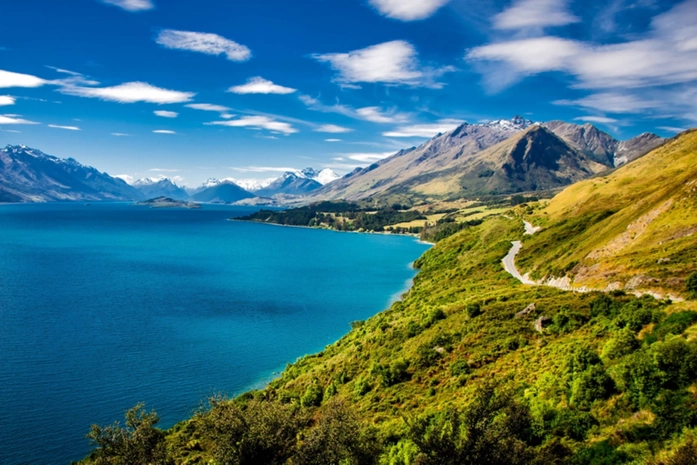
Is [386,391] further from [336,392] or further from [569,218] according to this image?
[569,218]

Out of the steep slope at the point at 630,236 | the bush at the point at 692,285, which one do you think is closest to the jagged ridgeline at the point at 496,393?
the bush at the point at 692,285

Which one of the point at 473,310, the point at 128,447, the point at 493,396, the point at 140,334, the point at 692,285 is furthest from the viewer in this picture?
the point at 140,334

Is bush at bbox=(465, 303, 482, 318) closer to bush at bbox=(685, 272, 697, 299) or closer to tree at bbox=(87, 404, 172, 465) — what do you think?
bush at bbox=(685, 272, 697, 299)

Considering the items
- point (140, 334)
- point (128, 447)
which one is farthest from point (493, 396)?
point (140, 334)

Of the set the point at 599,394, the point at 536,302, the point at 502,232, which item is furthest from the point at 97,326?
the point at 502,232

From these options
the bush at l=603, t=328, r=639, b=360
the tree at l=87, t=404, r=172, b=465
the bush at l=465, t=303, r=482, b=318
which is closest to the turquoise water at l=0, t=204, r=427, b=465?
the tree at l=87, t=404, r=172, b=465

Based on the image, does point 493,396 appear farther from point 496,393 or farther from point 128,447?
point 128,447
